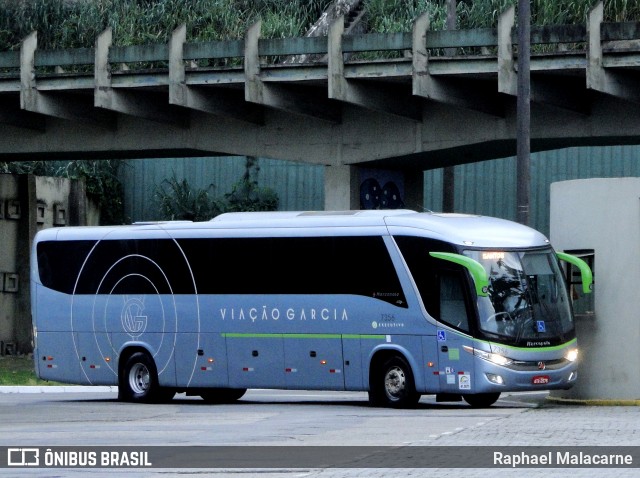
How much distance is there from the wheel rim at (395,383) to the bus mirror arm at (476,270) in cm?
188

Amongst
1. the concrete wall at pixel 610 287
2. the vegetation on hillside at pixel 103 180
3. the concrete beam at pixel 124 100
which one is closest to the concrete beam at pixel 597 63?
the concrete wall at pixel 610 287

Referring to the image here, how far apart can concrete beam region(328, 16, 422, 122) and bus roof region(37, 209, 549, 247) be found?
5007 millimetres

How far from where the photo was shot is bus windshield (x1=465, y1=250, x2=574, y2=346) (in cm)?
2327

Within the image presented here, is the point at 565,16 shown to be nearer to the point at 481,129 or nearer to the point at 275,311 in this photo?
the point at 481,129

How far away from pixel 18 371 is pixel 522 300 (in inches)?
614

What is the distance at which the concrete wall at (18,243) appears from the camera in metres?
40.9

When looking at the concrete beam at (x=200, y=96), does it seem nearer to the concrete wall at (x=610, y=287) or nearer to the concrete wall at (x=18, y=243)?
the concrete wall at (x=610, y=287)

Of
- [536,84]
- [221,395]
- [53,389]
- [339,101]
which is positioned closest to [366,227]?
[221,395]

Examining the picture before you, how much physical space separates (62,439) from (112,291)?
10.1 metres

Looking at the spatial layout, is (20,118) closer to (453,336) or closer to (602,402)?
(453,336)

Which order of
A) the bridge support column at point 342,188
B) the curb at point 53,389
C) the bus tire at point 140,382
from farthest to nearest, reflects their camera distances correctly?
1. the bridge support column at point 342,188
2. the curb at point 53,389
3. the bus tire at point 140,382

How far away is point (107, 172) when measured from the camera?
50.3 metres

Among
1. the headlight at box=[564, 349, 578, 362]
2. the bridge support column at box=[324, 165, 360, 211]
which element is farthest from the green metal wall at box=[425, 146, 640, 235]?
the headlight at box=[564, 349, 578, 362]

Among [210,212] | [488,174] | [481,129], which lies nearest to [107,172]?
[210,212]
